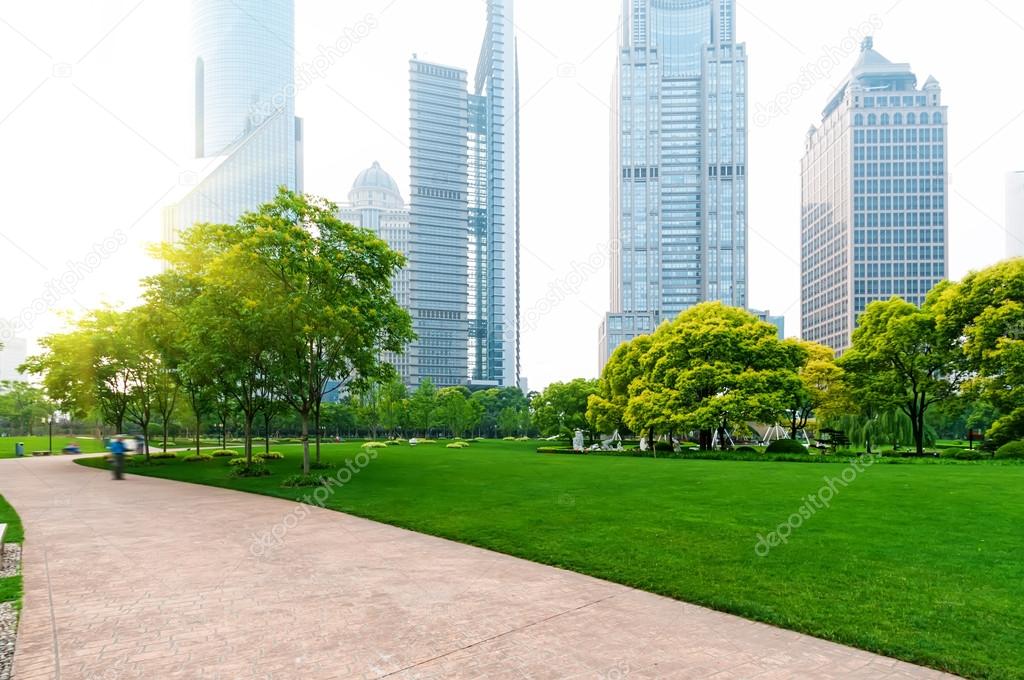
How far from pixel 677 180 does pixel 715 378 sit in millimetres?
156391

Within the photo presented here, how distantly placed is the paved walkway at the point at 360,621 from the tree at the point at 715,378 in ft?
92.0

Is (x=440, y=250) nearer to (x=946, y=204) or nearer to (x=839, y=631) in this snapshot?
(x=946, y=204)

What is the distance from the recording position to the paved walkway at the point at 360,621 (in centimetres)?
502

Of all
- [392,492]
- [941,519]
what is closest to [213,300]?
[392,492]

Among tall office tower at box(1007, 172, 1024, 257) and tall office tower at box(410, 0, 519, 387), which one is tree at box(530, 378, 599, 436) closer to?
tall office tower at box(410, 0, 519, 387)

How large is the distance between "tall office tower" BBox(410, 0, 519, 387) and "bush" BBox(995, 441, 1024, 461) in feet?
435

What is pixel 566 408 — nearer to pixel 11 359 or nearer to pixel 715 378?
pixel 715 378

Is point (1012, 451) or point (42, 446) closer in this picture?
point (1012, 451)

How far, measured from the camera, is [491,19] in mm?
191750

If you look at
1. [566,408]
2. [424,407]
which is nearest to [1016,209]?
[566,408]

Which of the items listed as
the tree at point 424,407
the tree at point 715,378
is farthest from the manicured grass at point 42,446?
the tree at point 715,378

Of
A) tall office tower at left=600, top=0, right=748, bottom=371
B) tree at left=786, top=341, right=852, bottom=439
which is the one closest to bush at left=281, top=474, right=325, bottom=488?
tree at left=786, top=341, right=852, bottom=439

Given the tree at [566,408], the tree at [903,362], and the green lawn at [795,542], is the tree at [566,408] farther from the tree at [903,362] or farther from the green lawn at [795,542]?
the green lawn at [795,542]

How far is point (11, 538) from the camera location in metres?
10.9
